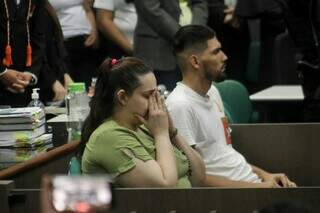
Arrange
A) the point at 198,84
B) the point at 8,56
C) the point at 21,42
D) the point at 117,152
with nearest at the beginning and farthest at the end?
the point at 117,152 < the point at 198,84 < the point at 8,56 < the point at 21,42

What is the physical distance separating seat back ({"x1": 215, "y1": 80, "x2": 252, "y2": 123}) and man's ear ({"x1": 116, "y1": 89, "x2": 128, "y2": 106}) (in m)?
2.19

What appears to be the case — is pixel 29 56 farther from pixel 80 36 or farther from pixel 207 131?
pixel 80 36

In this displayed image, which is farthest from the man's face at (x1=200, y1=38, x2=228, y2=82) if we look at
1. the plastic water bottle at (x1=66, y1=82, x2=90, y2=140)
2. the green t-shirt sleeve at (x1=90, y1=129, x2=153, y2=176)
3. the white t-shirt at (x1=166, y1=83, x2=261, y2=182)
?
the green t-shirt sleeve at (x1=90, y1=129, x2=153, y2=176)

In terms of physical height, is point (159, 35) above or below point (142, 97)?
below

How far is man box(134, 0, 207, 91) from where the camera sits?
6.00 m

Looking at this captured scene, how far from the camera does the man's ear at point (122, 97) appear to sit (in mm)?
3576

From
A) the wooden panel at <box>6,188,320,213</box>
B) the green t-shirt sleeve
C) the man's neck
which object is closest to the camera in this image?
the wooden panel at <box>6,188,320,213</box>

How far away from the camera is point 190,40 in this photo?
14.9 feet

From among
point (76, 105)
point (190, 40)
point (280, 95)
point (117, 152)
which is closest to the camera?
point (117, 152)

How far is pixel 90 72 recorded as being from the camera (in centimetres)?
708

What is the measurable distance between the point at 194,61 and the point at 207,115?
0.34 metres

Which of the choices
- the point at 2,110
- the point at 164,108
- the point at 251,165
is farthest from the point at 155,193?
the point at 251,165

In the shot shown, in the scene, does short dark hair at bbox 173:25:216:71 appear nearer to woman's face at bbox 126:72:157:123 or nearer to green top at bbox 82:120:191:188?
woman's face at bbox 126:72:157:123

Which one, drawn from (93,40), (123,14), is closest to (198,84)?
(123,14)
